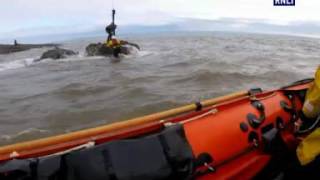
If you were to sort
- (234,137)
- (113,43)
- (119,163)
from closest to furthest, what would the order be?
1. (119,163)
2. (234,137)
3. (113,43)

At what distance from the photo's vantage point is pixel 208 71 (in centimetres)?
1257

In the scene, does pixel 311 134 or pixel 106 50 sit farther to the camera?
pixel 106 50

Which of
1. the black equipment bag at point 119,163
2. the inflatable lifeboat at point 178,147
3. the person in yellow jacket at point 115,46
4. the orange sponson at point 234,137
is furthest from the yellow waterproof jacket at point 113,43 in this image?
the black equipment bag at point 119,163

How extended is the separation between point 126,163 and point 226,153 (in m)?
0.86

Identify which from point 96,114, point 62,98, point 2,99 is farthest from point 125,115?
point 2,99

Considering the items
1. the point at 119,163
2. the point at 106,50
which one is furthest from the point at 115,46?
the point at 119,163

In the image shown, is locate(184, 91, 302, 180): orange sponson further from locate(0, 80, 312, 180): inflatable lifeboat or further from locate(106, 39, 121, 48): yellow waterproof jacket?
locate(106, 39, 121, 48): yellow waterproof jacket

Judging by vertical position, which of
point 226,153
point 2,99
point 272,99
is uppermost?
point 272,99

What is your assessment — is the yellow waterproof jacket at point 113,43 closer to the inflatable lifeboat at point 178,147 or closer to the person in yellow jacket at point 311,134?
the inflatable lifeboat at point 178,147

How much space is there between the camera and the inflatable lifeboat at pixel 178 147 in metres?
2.62

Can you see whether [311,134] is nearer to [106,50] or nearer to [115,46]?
[115,46]

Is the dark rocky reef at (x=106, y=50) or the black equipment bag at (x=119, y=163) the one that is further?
the dark rocky reef at (x=106, y=50)

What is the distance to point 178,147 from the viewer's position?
281cm

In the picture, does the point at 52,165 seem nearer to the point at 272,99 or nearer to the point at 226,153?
the point at 226,153
